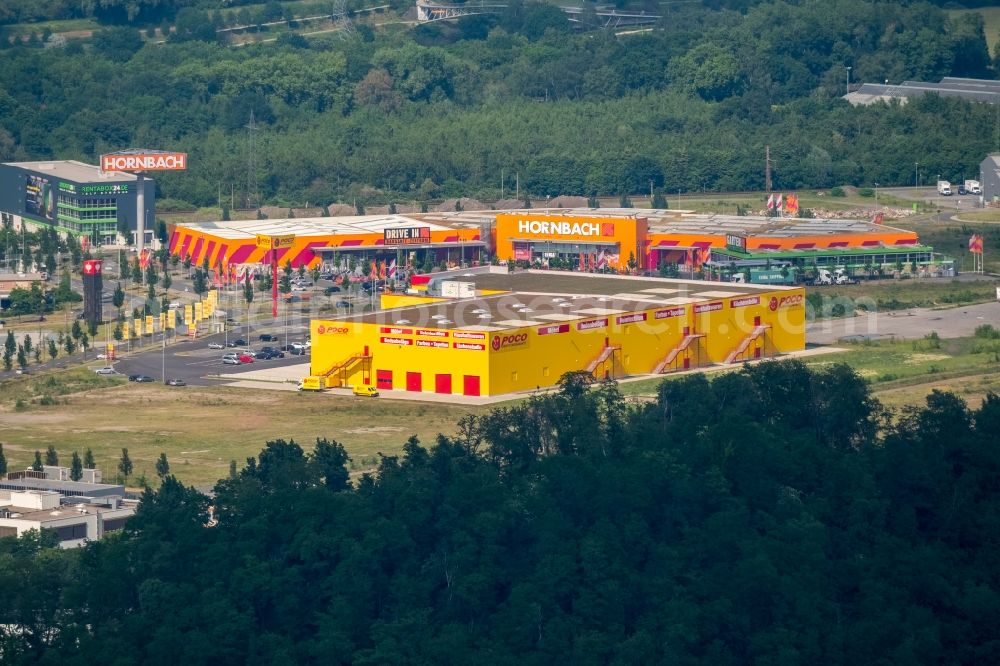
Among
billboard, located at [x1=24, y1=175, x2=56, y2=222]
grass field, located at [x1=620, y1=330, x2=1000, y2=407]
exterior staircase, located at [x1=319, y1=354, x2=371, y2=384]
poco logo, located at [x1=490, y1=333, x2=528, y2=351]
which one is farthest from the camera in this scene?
billboard, located at [x1=24, y1=175, x2=56, y2=222]

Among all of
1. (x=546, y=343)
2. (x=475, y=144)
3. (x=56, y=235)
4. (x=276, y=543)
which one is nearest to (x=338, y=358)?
(x=546, y=343)

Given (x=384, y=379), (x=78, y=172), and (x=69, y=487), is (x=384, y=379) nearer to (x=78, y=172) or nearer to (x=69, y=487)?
(x=69, y=487)

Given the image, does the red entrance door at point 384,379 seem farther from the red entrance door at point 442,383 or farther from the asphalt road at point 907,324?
the asphalt road at point 907,324

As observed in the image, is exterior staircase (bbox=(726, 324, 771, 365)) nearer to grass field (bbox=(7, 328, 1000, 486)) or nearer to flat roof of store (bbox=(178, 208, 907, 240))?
grass field (bbox=(7, 328, 1000, 486))

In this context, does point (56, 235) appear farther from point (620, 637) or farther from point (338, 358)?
point (620, 637)

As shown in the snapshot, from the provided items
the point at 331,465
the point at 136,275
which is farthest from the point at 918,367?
the point at 136,275

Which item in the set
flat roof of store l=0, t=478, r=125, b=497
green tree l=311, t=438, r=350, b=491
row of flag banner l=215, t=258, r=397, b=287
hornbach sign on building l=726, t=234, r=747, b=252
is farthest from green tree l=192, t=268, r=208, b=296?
green tree l=311, t=438, r=350, b=491
